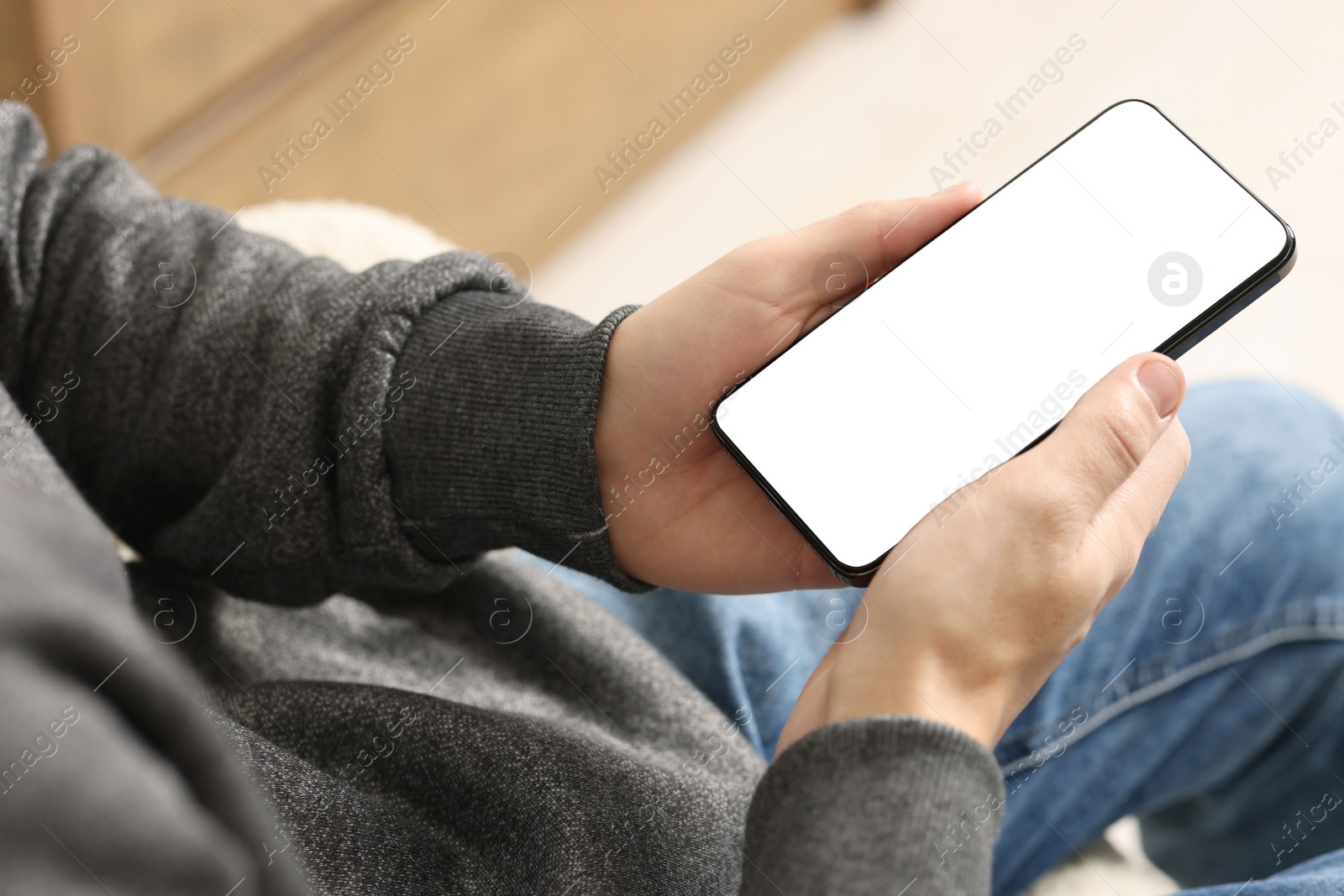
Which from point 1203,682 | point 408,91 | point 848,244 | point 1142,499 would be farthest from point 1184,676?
point 408,91

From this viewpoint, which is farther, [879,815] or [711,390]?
[711,390]

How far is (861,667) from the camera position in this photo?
0.31 meters

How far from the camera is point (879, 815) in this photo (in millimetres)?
270

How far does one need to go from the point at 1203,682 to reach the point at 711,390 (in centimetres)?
26

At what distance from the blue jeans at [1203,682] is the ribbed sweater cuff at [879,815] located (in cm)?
19

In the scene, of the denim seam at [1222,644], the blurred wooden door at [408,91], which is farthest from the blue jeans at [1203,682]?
the blurred wooden door at [408,91]

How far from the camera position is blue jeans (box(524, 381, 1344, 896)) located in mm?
451

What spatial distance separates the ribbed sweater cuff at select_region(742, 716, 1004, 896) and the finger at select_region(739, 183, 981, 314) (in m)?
0.20

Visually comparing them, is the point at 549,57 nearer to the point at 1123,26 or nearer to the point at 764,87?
the point at 764,87

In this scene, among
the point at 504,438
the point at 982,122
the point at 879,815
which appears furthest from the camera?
the point at 982,122

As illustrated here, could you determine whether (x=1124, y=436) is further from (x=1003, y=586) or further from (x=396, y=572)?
(x=396, y=572)

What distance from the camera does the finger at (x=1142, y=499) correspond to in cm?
34

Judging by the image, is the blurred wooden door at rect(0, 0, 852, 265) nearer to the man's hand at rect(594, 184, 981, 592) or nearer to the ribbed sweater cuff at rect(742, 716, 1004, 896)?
the man's hand at rect(594, 184, 981, 592)

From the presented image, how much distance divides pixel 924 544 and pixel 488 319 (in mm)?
209
